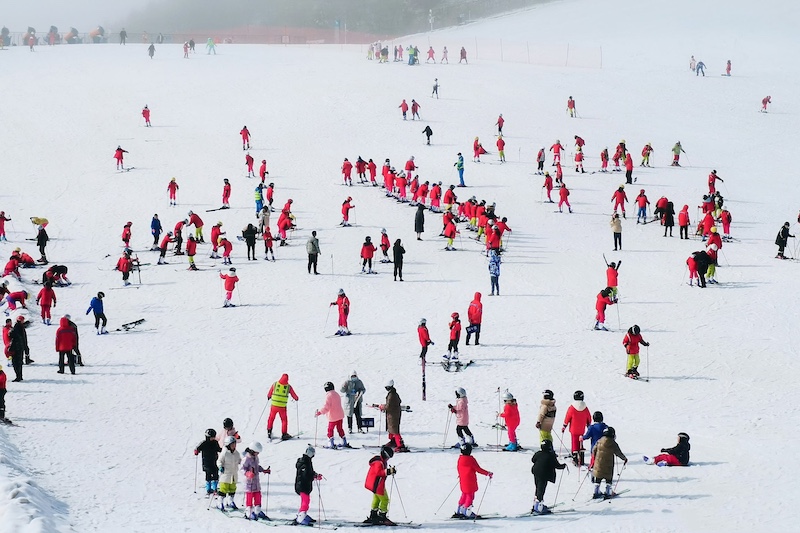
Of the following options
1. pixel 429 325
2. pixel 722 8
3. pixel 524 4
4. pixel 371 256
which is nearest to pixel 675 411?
pixel 429 325

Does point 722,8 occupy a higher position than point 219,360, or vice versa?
point 722,8

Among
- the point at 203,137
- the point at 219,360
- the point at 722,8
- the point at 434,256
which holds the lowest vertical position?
the point at 219,360

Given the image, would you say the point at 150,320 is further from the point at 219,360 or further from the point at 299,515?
the point at 299,515

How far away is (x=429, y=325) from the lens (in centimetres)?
2456

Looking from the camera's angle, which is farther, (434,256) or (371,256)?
(434,256)

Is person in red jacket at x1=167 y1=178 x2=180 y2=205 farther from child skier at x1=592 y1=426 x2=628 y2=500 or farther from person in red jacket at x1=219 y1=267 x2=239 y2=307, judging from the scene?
child skier at x1=592 y1=426 x2=628 y2=500

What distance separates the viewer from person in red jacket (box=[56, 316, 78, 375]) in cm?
2016

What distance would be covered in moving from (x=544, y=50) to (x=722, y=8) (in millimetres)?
21175

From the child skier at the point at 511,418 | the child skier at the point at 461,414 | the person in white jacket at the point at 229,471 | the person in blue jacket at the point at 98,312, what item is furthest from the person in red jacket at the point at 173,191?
the person in white jacket at the point at 229,471

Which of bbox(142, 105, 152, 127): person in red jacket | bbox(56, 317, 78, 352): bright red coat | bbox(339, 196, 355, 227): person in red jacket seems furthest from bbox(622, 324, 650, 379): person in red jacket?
bbox(142, 105, 152, 127): person in red jacket

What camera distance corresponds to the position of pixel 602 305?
76.5 feet

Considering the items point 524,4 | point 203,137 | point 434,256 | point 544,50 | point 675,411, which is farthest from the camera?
point 524,4

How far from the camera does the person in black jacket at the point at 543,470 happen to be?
1382 centimetres

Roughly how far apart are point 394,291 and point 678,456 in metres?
13.3
